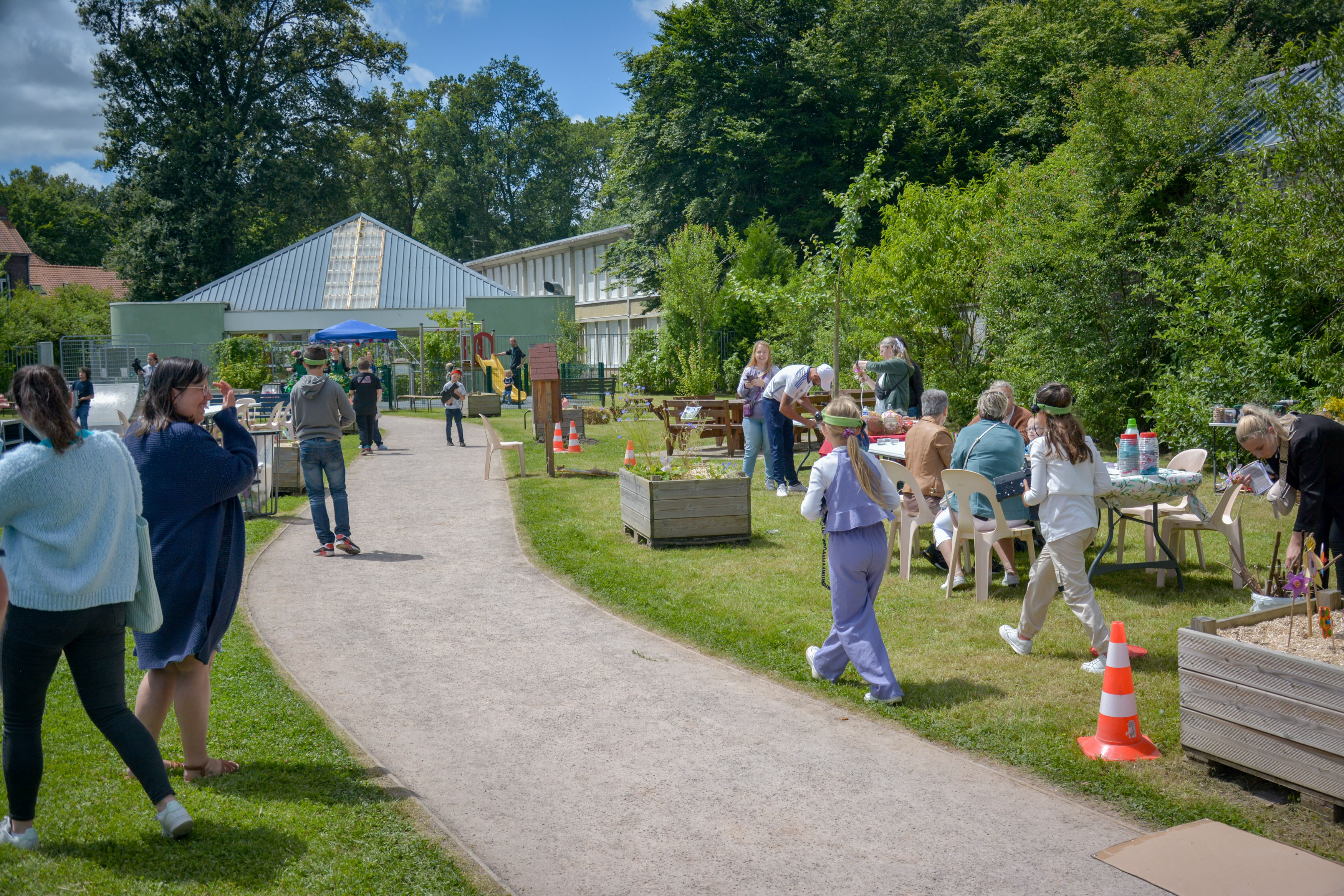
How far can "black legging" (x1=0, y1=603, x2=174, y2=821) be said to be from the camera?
142 inches

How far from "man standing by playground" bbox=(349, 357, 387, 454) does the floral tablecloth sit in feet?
45.5

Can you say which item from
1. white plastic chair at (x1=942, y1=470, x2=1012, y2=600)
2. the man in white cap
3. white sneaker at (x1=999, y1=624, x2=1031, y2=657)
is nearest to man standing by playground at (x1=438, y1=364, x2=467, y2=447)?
the man in white cap

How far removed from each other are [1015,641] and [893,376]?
601 cm

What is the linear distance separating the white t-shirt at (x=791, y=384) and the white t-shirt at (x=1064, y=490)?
5.58 metres

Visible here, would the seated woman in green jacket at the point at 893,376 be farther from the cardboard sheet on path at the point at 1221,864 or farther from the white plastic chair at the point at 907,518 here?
the cardboard sheet on path at the point at 1221,864

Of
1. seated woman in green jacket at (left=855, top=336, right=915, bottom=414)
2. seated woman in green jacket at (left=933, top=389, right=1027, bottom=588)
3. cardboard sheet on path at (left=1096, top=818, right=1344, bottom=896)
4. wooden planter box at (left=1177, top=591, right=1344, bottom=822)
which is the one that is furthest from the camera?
seated woman in green jacket at (left=855, top=336, right=915, bottom=414)

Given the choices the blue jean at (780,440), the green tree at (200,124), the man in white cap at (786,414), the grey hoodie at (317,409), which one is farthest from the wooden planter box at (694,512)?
the green tree at (200,124)

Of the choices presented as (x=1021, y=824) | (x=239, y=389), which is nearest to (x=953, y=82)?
(x=239, y=389)

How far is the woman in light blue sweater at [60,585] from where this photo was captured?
3.58 m

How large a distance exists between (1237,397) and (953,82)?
27332 millimetres

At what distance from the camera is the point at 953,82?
3716 cm

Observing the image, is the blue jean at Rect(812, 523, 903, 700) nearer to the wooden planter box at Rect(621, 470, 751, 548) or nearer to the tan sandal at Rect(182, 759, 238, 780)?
the tan sandal at Rect(182, 759, 238, 780)

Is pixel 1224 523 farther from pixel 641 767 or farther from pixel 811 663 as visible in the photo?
pixel 641 767

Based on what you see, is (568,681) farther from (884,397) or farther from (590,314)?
(590,314)
